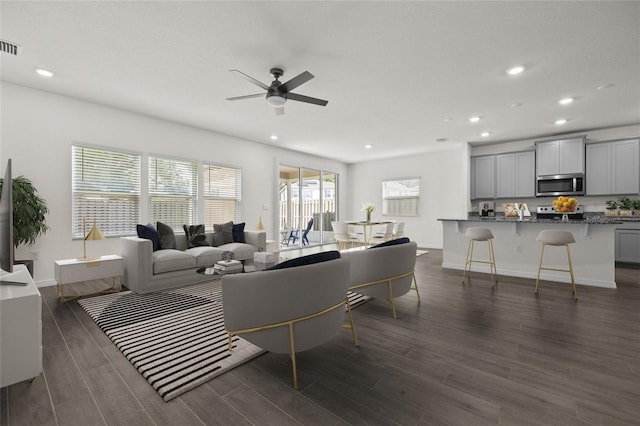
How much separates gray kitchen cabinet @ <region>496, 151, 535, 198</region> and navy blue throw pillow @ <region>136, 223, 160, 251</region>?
7.49m

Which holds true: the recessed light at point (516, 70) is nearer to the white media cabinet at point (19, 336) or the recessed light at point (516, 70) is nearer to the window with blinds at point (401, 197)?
the white media cabinet at point (19, 336)

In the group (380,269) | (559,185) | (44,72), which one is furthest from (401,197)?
(44,72)

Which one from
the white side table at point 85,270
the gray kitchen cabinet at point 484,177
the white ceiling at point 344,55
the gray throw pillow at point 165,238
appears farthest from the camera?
the gray kitchen cabinet at point 484,177

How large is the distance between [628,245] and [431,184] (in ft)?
13.8

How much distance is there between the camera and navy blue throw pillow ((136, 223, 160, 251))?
4.20 m

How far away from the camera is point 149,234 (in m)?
4.23

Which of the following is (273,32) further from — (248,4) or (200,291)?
(200,291)

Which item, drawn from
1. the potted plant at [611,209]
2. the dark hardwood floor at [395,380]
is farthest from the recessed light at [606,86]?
the potted plant at [611,209]

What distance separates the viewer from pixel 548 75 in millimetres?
3609

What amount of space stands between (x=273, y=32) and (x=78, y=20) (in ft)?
5.65

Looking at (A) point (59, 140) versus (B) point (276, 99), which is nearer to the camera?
(B) point (276, 99)

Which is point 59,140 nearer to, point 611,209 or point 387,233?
point 387,233

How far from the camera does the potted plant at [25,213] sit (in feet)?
11.7

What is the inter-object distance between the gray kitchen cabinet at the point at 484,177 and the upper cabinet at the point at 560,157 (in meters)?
0.93
